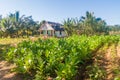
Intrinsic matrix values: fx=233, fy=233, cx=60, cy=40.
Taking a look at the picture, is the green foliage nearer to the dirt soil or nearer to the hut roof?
the hut roof

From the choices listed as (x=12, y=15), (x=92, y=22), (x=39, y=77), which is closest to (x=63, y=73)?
(x=39, y=77)

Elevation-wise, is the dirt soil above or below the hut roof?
below

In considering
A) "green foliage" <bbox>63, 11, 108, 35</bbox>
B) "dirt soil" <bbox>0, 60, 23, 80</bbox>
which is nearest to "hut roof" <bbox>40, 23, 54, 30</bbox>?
"green foliage" <bbox>63, 11, 108, 35</bbox>

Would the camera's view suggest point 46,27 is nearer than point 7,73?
No

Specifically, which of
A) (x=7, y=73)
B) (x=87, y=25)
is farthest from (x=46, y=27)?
(x=7, y=73)

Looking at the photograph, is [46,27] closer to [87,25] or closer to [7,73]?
[87,25]

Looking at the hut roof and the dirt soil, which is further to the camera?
the hut roof

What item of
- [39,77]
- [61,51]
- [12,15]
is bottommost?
[39,77]

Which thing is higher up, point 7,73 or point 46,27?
point 46,27

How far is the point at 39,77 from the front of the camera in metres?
8.84

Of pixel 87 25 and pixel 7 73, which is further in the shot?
pixel 87 25

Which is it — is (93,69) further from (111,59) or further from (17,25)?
(17,25)

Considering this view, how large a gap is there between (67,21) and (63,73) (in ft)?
118

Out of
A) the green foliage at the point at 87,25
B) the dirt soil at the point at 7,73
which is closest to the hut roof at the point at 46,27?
the green foliage at the point at 87,25
